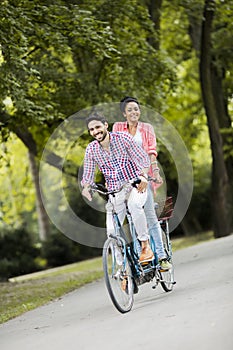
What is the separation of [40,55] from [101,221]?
13.0m

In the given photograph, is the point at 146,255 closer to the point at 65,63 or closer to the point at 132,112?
the point at 132,112

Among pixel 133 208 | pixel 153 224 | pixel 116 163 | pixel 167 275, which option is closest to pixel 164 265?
pixel 167 275

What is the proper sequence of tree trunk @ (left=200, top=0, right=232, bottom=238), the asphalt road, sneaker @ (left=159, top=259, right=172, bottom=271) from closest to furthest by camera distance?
the asphalt road < sneaker @ (left=159, top=259, right=172, bottom=271) < tree trunk @ (left=200, top=0, right=232, bottom=238)

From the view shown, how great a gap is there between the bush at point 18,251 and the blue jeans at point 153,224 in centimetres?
1739

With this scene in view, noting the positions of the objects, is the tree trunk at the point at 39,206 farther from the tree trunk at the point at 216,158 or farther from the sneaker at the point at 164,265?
the sneaker at the point at 164,265

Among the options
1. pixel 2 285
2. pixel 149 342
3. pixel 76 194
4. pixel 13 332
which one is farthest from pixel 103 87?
pixel 149 342

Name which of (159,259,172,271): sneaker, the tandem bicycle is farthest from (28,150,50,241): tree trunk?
the tandem bicycle

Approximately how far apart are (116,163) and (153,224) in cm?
105

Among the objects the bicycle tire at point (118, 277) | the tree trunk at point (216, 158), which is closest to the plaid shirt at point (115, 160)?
the bicycle tire at point (118, 277)

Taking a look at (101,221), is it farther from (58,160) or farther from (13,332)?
(13,332)

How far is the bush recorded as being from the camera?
27.4 meters

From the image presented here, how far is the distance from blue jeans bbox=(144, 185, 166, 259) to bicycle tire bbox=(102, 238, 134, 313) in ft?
2.81

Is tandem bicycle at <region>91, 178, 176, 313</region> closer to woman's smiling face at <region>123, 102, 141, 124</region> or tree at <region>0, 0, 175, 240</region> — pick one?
woman's smiling face at <region>123, 102, 141, 124</region>

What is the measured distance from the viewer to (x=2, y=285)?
64.3ft
